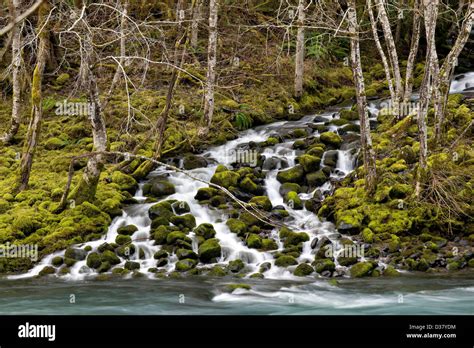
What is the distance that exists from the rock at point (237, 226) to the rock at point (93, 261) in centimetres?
296

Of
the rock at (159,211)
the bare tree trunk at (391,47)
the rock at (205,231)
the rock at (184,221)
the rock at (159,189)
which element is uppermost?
the bare tree trunk at (391,47)

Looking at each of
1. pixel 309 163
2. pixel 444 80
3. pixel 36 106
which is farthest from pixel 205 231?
pixel 444 80

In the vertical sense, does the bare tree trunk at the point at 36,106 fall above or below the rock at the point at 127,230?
above

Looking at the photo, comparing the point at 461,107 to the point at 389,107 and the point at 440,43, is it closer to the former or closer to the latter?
the point at 389,107

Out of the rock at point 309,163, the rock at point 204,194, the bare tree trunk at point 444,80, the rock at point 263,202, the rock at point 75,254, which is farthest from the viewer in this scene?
the rock at point 309,163

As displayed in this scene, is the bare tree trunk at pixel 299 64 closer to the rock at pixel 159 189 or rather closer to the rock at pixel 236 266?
the rock at pixel 159 189

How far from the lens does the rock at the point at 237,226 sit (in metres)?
14.0

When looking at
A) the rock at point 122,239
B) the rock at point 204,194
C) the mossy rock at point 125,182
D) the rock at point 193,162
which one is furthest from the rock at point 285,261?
the rock at point 193,162

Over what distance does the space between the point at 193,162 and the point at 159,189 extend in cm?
209

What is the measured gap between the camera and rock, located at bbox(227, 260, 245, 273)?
12.6 meters

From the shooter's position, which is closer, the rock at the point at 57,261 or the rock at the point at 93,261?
the rock at the point at 93,261

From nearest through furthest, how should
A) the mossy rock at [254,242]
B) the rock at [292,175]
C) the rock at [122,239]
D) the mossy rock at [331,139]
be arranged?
the mossy rock at [254,242]
the rock at [122,239]
the rock at [292,175]
the mossy rock at [331,139]

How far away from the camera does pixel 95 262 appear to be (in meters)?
12.8
